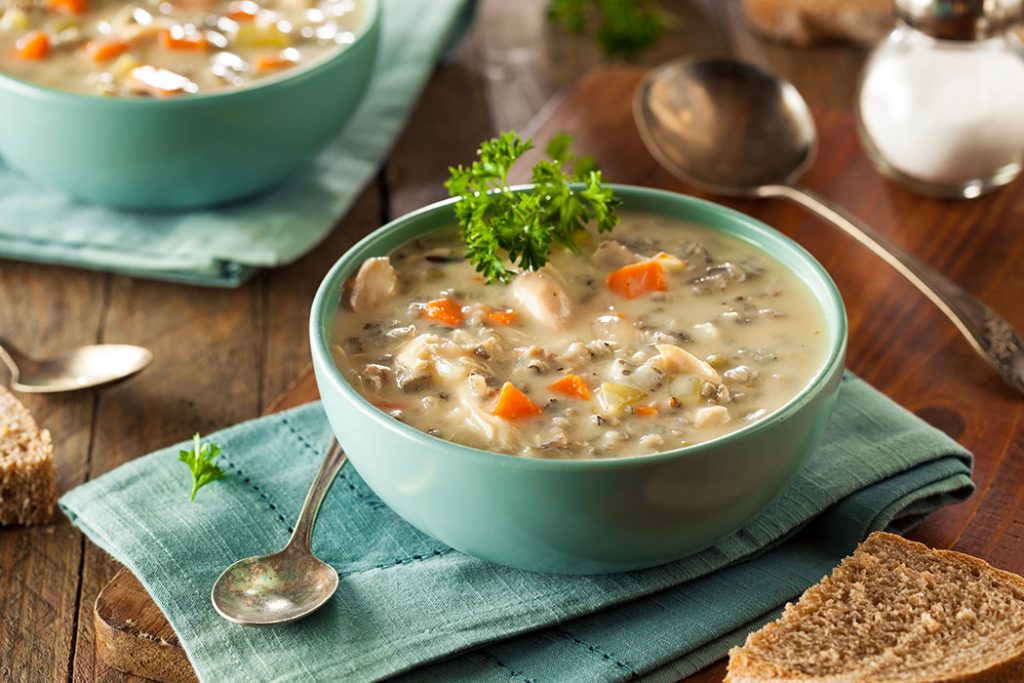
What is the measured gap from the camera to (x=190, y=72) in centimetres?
300

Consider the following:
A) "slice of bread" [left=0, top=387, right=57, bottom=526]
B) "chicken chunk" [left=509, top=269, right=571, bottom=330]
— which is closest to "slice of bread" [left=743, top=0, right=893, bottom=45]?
"chicken chunk" [left=509, top=269, right=571, bottom=330]

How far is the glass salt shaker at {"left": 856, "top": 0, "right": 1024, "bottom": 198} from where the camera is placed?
3.00 m

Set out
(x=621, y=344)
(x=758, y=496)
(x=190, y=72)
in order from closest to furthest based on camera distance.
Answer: (x=758, y=496) → (x=621, y=344) → (x=190, y=72)

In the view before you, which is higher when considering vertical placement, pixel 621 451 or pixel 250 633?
pixel 621 451

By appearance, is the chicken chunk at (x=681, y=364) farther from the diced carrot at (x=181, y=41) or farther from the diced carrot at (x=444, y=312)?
the diced carrot at (x=181, y=41)

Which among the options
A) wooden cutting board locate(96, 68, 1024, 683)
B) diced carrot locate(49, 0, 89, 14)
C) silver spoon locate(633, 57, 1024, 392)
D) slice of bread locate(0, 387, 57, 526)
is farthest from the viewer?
diced carrot locate(49, 0, 89, 14)

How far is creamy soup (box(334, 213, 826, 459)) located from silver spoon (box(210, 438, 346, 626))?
27 centimetres

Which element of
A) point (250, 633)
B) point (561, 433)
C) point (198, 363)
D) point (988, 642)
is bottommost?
point (198, 363)

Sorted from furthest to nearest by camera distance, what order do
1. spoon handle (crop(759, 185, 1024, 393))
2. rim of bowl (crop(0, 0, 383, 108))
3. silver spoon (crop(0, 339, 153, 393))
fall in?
1. rim of bowl (crop(0, 0, 383, 108))
2. silver spoon (crop(0, 339, 153, 393))
3. spoon handle (crop(759, 185, 1024, 393))

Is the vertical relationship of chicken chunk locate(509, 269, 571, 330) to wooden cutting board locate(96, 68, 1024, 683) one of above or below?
above

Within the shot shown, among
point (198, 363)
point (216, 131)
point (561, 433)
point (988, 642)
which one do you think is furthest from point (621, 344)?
point (216, 131)

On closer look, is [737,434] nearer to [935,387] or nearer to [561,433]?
[561,433]

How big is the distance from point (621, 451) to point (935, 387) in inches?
36.5

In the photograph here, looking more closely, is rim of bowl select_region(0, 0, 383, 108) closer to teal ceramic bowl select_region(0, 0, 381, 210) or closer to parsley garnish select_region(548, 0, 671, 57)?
teal ceramic bowl select_region(0, 0, 381, 210)
